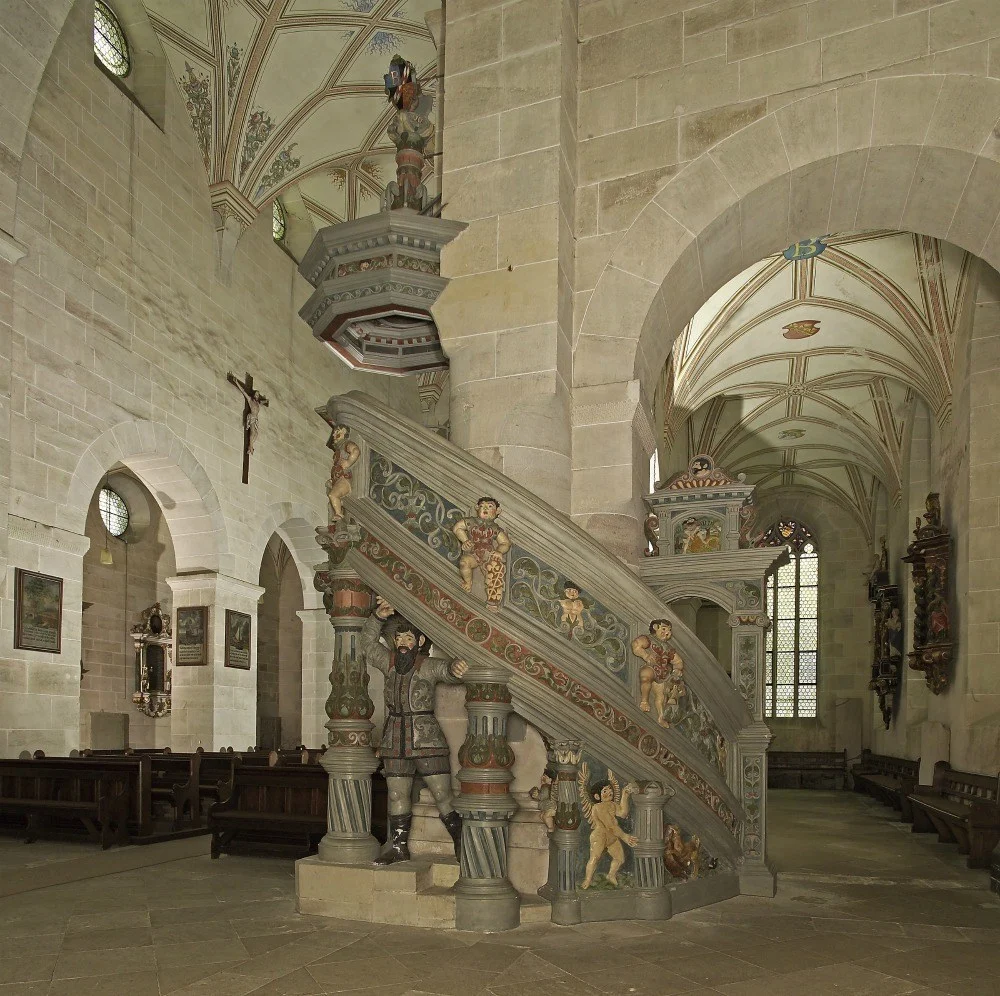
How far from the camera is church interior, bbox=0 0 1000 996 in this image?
16.5 feet

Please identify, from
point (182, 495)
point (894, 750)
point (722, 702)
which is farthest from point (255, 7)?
point (894, 750)

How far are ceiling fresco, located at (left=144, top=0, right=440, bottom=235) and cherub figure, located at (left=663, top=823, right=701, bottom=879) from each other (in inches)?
393

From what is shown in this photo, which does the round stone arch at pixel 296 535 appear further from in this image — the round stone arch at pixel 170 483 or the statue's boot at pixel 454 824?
the statue's boot at pixel 454 824

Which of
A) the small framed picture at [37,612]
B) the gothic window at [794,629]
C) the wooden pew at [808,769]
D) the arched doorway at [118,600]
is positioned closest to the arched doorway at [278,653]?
the arched doorway at [118,600]

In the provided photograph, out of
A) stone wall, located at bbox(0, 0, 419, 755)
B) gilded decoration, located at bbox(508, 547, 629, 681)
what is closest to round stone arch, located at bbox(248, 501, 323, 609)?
stone wall, located at bbox(0, 0, 419, 755)

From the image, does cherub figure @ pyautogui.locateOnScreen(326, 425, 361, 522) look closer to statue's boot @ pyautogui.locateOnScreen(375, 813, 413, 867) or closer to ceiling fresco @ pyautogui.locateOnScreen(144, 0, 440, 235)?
statue's boot @ pyautogui.locateOnScreen(375, 813, 413, 867)

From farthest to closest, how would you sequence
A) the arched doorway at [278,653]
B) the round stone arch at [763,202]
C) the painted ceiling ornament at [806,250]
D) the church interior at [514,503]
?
the arched doorway at [278,653], the painted ceiling ornament at [806,250], the round stone arch at [763,202], the church interior at [514,503]

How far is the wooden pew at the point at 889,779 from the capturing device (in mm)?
12445

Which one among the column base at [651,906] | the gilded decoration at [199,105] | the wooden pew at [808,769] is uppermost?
the gilded decoration at [199,105]

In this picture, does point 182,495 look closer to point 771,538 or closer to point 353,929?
point 353,929

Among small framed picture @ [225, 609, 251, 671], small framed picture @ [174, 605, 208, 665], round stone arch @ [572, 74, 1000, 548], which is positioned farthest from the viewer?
small framed picture @ [225, 609, 251, 671]

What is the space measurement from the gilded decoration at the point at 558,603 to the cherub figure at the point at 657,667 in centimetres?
16

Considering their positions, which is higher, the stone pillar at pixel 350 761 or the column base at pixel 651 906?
the stone pillar at pixel 350 761

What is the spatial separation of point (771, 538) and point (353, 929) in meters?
21.0
